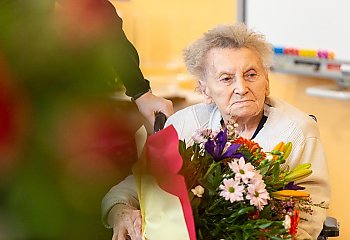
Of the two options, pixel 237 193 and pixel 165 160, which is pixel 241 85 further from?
pixel 165 160

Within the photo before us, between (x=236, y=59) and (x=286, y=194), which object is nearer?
(x=286, y=194)

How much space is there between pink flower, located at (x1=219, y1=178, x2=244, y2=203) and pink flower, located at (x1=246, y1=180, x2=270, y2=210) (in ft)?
0.04

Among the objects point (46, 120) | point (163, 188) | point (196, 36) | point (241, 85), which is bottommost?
point (196, 36)

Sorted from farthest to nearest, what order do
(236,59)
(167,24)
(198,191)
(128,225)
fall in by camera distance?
1. (167,24)
2. (236,59)
3. (128,225)
4. (198,191)

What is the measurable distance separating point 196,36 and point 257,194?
2.48 meters

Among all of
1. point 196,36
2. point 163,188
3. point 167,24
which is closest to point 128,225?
point 163,188

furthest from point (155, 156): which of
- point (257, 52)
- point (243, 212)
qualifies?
point (257, 52)

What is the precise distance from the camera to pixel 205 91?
1483mm

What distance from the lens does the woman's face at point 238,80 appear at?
138 centimetres

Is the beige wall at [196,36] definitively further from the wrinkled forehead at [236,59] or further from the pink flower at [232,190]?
the pink flower at [232,190]

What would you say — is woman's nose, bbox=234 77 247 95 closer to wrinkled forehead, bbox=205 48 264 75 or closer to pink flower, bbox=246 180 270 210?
wrinkled forehead, bbox=205 48 264 75

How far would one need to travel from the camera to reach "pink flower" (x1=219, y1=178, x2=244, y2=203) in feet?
2.83

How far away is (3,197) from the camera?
199 millimetres

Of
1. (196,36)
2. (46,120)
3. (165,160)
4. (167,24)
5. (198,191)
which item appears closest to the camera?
(46,120)
